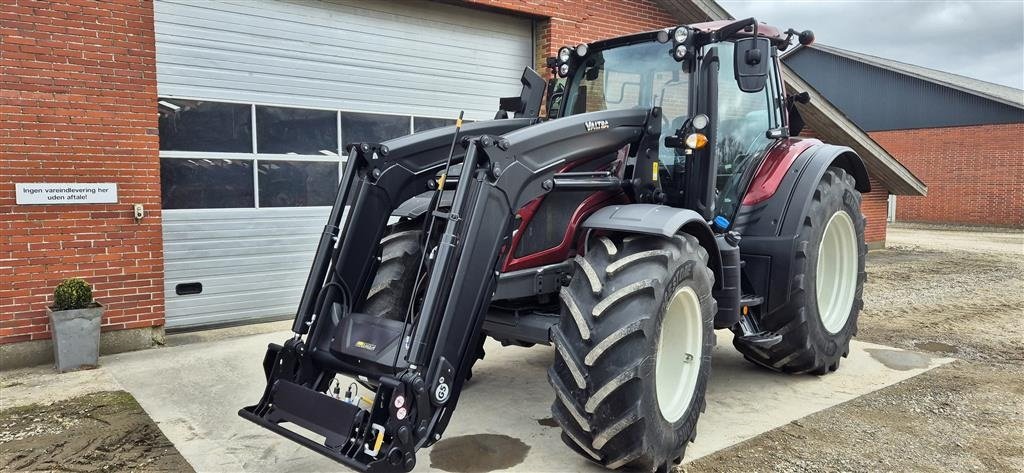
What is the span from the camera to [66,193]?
594cm

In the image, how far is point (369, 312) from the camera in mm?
3906

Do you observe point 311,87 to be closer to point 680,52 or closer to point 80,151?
point 80,151

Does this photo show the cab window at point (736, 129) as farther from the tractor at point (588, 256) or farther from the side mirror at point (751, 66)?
the side mirror at point (751, 66)

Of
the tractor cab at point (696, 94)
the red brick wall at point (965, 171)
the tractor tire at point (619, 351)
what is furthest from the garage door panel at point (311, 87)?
the red brick wall at point (965, 171)

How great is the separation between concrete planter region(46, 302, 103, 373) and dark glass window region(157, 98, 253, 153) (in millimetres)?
1769

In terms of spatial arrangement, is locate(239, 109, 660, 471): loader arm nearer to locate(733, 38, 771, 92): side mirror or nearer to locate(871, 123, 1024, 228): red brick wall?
locate(733, 38, 771, 92): side mirror

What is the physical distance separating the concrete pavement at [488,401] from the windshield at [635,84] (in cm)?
181

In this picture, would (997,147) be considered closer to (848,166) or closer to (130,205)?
(848,166)

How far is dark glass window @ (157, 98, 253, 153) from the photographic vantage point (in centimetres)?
671

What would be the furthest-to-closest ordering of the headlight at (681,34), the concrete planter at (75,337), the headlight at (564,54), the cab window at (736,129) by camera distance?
the concrete planter at (75,337) < the headlight at (564,54) < the cab window at (736,129) < the headlight at (681,34)

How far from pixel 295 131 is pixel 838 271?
5.44m

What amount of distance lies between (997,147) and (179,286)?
85.2 ft

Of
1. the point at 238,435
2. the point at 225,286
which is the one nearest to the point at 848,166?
the point at 238,435

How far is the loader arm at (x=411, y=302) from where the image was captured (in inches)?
121
